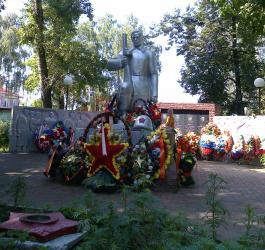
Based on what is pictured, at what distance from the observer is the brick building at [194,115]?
21766 mm

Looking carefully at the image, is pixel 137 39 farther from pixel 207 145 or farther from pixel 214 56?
pixel 214 56

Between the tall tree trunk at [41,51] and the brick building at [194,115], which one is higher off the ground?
the tall tree trunk at [41,51]

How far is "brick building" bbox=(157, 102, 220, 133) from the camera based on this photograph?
2177 centimetres

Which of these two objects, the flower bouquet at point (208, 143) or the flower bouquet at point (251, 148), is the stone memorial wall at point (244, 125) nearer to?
the flower bouquet at point (251, 148)

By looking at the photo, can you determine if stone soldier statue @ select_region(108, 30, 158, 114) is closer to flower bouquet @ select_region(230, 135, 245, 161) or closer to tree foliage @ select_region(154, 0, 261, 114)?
flower bouquet @ select_region(230, 135, 245, 161)

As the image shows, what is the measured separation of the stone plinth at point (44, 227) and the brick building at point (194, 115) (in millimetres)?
18183

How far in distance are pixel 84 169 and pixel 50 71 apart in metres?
13.9

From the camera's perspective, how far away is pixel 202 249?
298cm

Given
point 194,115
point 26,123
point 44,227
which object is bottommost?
point 44,227

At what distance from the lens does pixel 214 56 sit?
2411 centimetres

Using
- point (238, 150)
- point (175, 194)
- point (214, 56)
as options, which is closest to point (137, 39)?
point (175, 194)

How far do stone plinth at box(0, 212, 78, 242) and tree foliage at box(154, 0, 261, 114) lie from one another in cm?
2011

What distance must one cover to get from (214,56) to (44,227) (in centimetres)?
2170

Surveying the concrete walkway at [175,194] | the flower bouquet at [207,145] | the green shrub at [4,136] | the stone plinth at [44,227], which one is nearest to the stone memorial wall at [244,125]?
the flower bouquet at [207,145]
